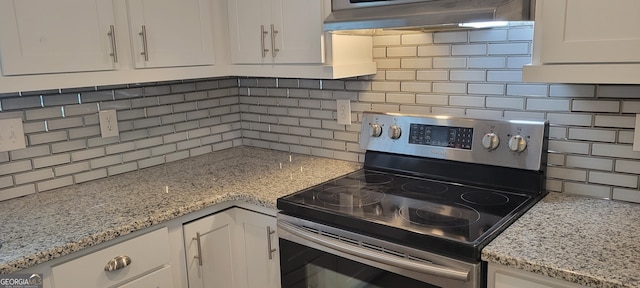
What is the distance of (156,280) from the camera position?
1.73 meters

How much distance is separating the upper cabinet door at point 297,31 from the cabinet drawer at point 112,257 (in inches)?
33.3

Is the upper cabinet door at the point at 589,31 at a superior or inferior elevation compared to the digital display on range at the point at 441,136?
superior

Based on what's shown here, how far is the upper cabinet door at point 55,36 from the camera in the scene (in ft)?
5.24

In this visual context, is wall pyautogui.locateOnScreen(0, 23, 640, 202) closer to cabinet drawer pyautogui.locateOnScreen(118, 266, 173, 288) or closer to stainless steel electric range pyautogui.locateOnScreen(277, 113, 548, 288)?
stainless steel electric range pyautogui.locateOnScreen(277, 113, 548, 288)

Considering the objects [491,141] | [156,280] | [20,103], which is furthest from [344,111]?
[20,103]

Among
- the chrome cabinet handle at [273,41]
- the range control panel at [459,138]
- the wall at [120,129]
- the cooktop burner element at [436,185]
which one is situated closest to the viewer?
the cooktop burner element at [436,185]

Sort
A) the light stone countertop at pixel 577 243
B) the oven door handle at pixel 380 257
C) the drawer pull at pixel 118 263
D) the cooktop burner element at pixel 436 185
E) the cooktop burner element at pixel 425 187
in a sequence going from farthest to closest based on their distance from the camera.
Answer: the cooktop burner element at pixel 425 187, the drawer pull at pixel 118 263, the cooktop burner element at pixel 436 185, the oven door handle at pixel 380 257, the light stone countertop at pixel 577 243

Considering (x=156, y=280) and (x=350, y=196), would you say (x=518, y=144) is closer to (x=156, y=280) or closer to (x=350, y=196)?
(x=350, y=196)

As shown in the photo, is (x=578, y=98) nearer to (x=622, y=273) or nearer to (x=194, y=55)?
(x=622, y=273)

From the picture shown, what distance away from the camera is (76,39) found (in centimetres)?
175

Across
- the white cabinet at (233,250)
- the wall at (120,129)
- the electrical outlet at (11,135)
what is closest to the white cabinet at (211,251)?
the white cabinet at (233,250)

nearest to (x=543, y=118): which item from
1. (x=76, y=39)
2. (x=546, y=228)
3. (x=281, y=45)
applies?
(x=546, y=228)

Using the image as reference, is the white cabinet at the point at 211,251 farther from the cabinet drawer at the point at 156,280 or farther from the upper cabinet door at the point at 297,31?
the upper cabinet door at the point at 297,31

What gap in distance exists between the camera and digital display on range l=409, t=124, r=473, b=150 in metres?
1.86
